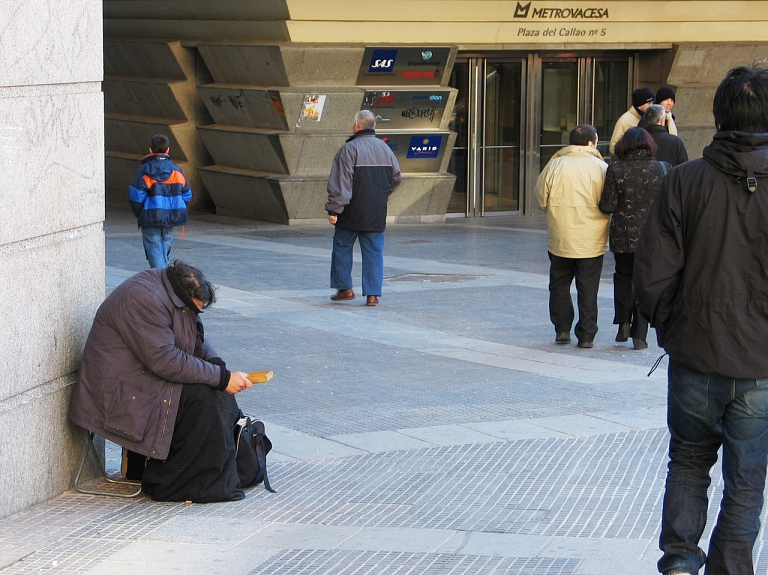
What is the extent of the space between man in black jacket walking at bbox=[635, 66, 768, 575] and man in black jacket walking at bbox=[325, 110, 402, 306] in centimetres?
707

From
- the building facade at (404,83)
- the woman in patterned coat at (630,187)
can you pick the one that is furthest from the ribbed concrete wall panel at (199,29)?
the woman in patterned coat at (630,187)

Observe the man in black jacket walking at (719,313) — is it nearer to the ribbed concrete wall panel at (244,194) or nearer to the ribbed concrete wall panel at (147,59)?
the ribbed concrete wall panel at (244,194)

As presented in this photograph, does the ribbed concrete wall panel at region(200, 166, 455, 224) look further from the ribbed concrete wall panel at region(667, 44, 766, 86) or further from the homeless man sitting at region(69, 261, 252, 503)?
the homeless man sitting at region(69, 261, 252, 503)

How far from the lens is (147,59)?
19969mm

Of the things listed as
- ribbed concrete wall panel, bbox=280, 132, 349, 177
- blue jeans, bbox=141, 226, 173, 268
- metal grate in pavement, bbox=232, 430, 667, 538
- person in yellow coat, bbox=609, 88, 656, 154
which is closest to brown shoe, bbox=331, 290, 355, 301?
blue jeans, bbox=141, 226, 173, 268

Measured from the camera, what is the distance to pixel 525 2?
1866 centimetres

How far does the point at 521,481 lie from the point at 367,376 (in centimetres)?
253

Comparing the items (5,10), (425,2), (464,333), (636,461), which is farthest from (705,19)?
(5,10)

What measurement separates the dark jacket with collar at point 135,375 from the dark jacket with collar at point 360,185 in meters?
5.72

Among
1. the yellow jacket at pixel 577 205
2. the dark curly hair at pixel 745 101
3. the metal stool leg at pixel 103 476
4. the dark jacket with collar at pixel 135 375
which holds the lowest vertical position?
the metal stool leg at pixel 103 476

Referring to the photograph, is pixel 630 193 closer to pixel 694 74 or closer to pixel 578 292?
pixel 578 292

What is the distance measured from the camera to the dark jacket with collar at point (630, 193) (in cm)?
874

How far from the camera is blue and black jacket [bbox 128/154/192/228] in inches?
443

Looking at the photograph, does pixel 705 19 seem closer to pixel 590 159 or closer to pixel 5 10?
pixel 590 159
